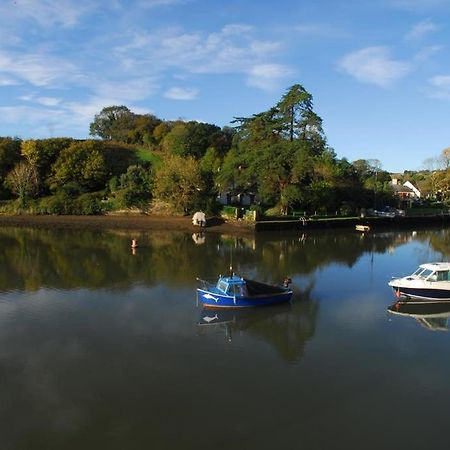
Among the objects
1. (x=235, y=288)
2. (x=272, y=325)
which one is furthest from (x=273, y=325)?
(x=235, y=288)

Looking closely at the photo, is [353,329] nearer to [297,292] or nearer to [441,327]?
[441,327]

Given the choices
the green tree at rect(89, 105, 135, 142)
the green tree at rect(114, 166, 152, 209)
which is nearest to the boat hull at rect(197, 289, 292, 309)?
the green tree at rect(114, 166, 152, 209)

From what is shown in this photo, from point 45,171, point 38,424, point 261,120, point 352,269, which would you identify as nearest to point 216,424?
point 38,424

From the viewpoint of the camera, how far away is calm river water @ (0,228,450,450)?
11.7 meters

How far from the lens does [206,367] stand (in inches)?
603

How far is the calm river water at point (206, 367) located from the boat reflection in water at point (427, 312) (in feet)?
0.49

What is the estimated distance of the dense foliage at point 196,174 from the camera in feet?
191

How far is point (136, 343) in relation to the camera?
56.7ft

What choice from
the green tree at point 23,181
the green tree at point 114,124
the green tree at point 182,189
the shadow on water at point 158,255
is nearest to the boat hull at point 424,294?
the shadow on water at point 158,255

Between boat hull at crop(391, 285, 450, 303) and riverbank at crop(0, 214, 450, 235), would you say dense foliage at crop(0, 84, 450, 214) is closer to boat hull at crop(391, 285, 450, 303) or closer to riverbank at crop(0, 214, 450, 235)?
riverbank at crop(0, 214, 450, 235)

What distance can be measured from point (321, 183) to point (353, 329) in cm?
4496

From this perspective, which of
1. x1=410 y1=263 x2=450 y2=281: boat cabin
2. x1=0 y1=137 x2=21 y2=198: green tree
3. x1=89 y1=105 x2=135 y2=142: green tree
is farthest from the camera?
x1=89 y1=105 x2=135 y2=142: green tree

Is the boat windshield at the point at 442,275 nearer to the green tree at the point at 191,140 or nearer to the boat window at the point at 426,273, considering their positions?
the boat window at the point at 426,273

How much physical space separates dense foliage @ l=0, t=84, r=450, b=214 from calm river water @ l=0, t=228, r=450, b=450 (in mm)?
29538
